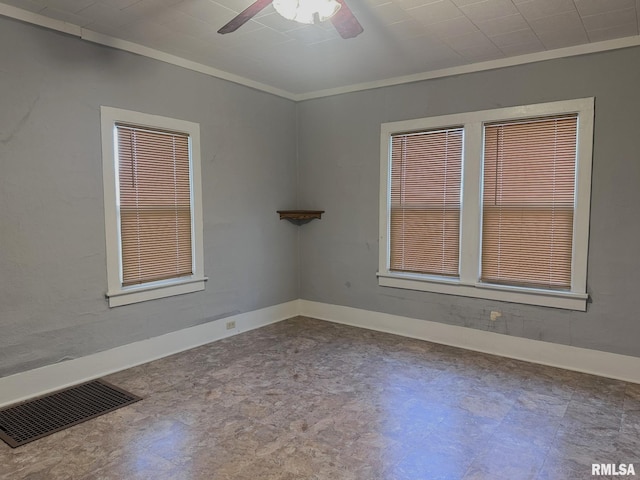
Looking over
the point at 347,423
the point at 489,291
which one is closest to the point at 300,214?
the point at 489,291

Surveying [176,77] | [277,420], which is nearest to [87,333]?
[277,420]

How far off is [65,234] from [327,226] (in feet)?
9.02

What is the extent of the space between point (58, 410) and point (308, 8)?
117 inches

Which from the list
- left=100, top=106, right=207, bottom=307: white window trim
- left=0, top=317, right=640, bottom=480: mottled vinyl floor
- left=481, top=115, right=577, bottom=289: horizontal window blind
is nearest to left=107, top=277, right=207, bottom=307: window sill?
left=100, top=106, right=207, bottom=307: white window trim

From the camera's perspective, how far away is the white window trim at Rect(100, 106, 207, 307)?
133 inches

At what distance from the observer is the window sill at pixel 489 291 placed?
3.57m

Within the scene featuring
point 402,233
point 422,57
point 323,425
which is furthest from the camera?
point 402,233

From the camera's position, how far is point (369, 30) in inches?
124

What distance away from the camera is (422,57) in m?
3.74

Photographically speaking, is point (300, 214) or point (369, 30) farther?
point (300, 214)

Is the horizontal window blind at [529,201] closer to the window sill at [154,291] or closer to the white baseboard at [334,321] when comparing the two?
the white baseboard at [334,321]

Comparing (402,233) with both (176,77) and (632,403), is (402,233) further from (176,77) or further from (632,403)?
(176,77)

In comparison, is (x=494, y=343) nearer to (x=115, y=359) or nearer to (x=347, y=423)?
(x=347, y=423)

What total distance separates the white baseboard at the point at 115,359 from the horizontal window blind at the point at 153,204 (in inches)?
22.6
